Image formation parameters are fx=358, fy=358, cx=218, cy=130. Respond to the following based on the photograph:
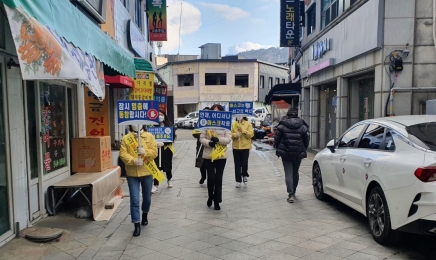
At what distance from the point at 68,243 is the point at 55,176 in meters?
1.72

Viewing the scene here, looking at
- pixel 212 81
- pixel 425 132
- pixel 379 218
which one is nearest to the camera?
pixel 425 132

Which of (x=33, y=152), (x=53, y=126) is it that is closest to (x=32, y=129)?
(x=33, y=152)

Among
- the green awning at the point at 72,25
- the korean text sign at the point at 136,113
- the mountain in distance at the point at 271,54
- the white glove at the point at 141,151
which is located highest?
the mountain in distance at the point at 271,54

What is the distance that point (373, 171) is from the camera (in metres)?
4.88

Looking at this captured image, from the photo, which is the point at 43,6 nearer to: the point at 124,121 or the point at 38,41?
the point at 38,41

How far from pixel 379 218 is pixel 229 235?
205 centimetres

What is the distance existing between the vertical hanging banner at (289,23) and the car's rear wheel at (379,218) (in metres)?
13.9

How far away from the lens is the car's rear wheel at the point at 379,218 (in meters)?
4.51

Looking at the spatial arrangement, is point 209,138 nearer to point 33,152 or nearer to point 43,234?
point 33,152

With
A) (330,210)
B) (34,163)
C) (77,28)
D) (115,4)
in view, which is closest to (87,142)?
(34,163)

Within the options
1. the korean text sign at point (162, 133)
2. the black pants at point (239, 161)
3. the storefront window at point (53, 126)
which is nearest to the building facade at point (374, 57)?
the black pants at point (239, 161)

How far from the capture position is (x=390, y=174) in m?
4.43

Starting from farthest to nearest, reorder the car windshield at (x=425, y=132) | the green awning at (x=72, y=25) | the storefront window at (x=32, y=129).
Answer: the storefront window at (x=32, y=129) → the car windshield at (x=425, y=132) → the green awning at (x=72, y=25)

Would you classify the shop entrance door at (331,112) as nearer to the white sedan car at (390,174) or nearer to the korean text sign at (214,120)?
the white sedan car at (390,174)
